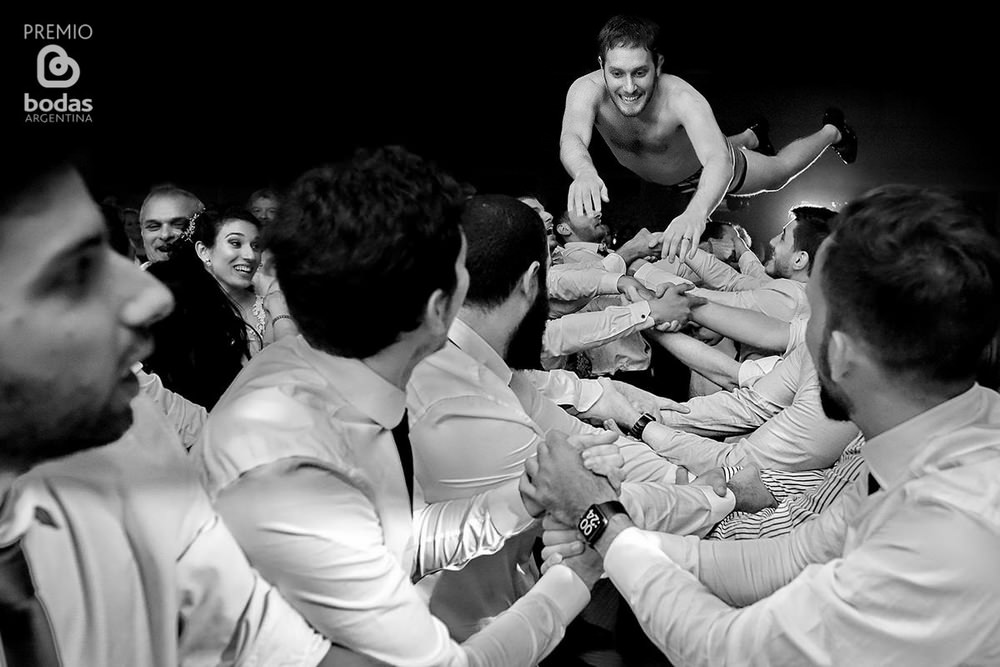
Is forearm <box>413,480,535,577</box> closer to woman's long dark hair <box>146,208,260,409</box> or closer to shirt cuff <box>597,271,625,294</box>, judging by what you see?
woman's long dark hair <box>146,208,260,409</box>

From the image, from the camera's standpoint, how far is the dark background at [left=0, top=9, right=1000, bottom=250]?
2213 mm

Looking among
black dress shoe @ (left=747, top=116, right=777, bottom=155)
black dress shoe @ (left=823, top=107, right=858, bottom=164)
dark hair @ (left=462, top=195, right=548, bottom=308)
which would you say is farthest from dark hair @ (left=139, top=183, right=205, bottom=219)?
black dress shoe @ (left=823, top=107, right=858, bottom=164)

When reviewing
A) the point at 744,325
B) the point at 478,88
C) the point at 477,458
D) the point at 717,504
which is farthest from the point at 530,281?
the point at 744,325

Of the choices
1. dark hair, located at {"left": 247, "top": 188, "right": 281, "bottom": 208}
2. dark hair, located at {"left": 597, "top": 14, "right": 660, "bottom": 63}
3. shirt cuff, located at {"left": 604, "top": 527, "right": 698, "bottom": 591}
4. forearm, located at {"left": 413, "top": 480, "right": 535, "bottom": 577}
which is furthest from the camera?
dark hair, located at {"left": 597, "top": 14, "right": 660, "bottom": 63}

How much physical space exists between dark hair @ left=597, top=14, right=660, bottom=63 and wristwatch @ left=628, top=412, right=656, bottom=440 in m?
1.02

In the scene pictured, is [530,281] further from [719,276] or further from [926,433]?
[719,276]

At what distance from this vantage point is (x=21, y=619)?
995 millimetres

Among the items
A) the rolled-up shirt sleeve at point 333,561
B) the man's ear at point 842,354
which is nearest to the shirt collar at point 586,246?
the man's ear at point 842,354

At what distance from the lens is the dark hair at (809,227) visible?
2.75 metres

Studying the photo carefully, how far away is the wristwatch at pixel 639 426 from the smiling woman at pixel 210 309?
1.06 meters

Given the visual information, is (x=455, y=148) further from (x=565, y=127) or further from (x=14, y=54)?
(x=14, y=54)

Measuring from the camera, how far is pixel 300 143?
2219 millimetres

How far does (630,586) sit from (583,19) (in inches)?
65.3

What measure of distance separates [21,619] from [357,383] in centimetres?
50
